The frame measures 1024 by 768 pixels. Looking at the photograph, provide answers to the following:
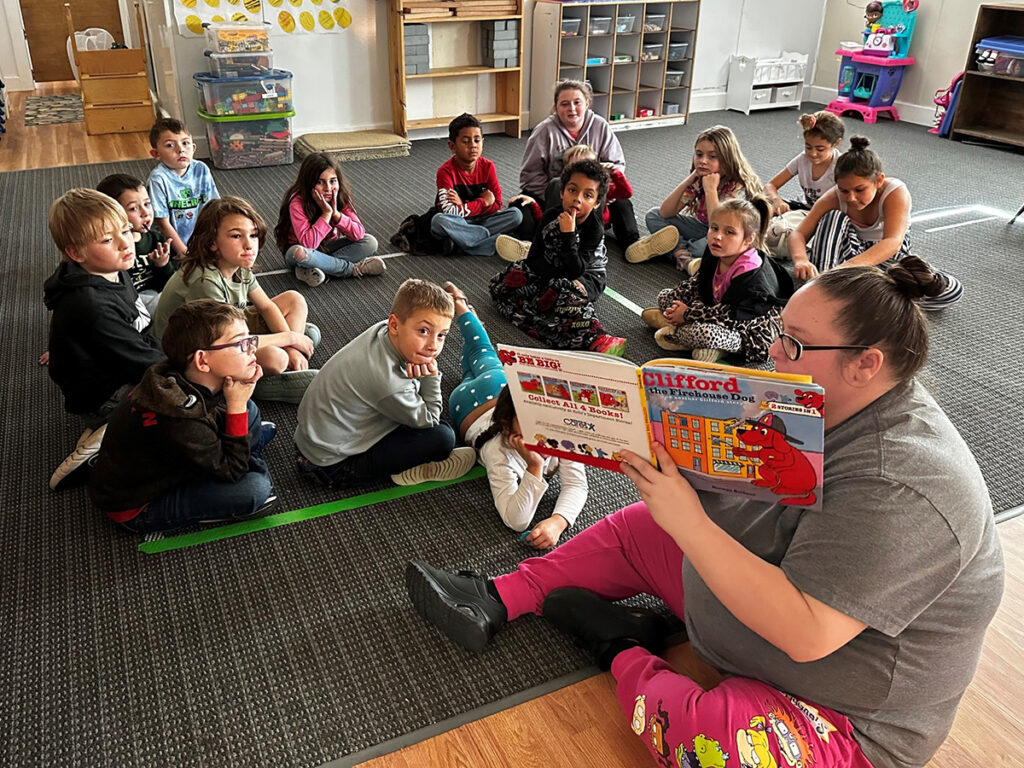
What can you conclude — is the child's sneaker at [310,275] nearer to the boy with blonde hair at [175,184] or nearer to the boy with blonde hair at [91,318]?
the boy with blonde hair at [175,184]

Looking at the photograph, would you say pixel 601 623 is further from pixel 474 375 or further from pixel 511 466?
pixel 474 375

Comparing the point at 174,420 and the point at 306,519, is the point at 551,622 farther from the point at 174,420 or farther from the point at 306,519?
the point at 174,420

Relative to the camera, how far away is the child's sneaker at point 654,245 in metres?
3.72

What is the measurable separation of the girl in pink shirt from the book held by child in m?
2.23

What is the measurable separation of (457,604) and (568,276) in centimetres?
166

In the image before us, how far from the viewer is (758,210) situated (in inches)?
112

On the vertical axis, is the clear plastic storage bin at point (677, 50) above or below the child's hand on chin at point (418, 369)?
above

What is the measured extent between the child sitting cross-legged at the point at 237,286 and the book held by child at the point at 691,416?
4.37 feet

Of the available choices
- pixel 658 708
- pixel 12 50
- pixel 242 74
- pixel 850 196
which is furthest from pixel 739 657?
pixel 12 50

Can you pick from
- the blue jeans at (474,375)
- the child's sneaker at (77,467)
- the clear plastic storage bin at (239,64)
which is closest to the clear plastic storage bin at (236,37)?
the clear plastic storage bin at (239,64)

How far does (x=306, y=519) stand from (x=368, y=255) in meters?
1.86

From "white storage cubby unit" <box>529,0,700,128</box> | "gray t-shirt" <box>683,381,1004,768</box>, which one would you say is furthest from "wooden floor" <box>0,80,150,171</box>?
"gray t-shirt" <box>683,381,1004,768</box>

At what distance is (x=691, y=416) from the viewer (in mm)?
1222

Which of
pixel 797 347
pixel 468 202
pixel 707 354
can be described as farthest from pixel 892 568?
pixel 468 202
